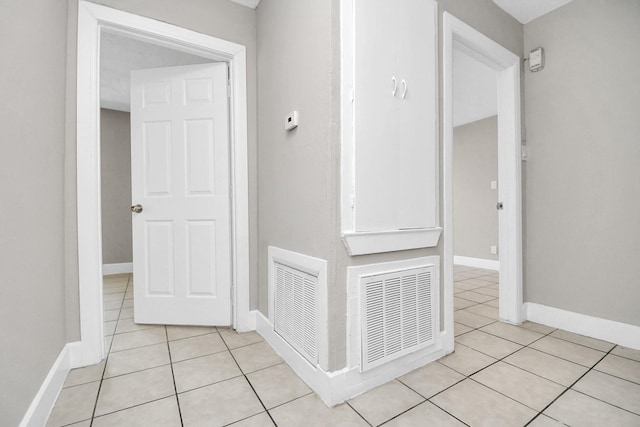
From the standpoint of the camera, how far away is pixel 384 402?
4.51ft

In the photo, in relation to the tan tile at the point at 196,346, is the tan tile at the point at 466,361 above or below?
below

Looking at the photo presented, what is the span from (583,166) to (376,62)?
6.07 feet

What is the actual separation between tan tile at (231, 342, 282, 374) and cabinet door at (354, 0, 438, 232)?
1008 millimetres

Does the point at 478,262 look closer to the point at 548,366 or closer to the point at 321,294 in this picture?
the point at 548,366

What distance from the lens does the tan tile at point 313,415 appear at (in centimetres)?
123

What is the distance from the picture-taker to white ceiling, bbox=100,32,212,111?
2812 millimetres

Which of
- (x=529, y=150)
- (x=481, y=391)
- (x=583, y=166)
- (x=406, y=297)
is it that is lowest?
(x=481, y=391)

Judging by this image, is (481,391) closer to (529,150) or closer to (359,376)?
(359,376)

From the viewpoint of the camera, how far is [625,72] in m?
1.97

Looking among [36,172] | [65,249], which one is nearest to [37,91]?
[36,172]

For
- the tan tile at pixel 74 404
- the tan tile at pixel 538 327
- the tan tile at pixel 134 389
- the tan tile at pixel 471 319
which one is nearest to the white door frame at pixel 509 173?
the tan tile at pixel 538 327

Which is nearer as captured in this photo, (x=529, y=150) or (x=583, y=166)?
(x=583, y=166)

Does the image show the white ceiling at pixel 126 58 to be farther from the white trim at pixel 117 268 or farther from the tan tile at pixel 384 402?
the tan tile at pixel 384 402

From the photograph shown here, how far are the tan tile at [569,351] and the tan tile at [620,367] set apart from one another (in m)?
0.04
